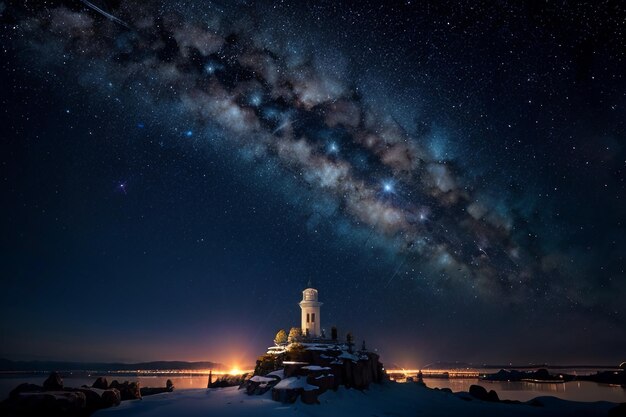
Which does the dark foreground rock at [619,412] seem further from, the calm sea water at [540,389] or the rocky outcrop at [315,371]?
the calm sea water at [540,389]

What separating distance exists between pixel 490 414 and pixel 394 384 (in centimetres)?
1297

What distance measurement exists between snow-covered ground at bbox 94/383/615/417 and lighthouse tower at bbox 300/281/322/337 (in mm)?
13867

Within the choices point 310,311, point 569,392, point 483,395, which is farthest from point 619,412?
point 569,392

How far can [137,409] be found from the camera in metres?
25.6

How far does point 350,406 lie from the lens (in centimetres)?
3164

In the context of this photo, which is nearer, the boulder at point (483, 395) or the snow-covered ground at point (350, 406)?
the snow-covered ground at point (350, 406)

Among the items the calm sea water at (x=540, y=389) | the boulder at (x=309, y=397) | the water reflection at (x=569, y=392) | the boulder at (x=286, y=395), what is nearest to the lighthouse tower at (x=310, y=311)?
the boulder at (x=309, y=397)

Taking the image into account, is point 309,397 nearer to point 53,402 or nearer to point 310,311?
point 53,402

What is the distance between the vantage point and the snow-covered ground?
25438mm

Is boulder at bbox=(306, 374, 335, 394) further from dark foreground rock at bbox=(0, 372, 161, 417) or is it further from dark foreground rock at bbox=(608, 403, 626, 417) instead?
dark foreground rock at bbox=(608, 403, 626, 417)

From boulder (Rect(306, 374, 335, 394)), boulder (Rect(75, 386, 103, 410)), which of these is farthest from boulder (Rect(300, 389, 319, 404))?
boulder (Rect(75, 386, 103, 410))

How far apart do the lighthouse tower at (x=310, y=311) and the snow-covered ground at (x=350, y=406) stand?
13.9 metres

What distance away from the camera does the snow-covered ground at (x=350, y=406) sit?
83.5ft

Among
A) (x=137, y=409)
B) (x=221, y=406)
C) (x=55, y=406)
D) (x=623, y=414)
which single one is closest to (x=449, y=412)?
(x=623, y=414)
